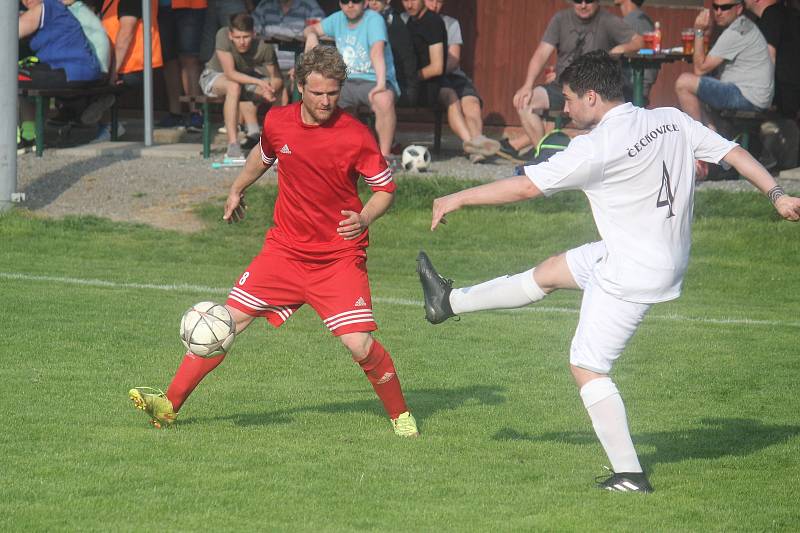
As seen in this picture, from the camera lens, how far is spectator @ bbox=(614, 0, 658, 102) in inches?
616

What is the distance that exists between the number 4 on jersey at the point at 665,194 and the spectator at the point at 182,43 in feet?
40.3

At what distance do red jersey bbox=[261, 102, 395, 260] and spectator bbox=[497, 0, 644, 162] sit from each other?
8.51 m

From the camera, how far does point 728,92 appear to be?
14539 mm

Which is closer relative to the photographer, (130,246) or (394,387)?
(394,387)

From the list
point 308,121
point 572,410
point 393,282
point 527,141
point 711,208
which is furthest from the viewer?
point 527,141

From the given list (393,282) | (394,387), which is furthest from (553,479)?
(393,282)

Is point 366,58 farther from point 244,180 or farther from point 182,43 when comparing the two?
point 244,180

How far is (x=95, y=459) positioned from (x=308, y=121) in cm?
193

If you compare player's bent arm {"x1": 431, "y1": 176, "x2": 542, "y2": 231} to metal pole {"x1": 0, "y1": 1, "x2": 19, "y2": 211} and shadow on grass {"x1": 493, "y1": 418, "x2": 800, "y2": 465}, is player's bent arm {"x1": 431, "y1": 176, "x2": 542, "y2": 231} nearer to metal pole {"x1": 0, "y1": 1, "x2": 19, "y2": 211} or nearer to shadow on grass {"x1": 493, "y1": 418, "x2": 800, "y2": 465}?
shadow on grass {"x1": 493, "y1": 418, "x2": 800, "y2": 465}

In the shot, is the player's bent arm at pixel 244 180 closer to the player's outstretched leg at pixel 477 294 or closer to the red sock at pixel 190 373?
the red sock at pixel 190 373

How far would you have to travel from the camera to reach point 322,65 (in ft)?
21.1

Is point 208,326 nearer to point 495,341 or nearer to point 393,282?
point 495,341

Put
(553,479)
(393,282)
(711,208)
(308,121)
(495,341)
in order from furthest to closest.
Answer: (711,208) → (393,282) → (495,341) → (308,121) → (553,479)

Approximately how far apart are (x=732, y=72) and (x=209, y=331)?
948 centimetres
